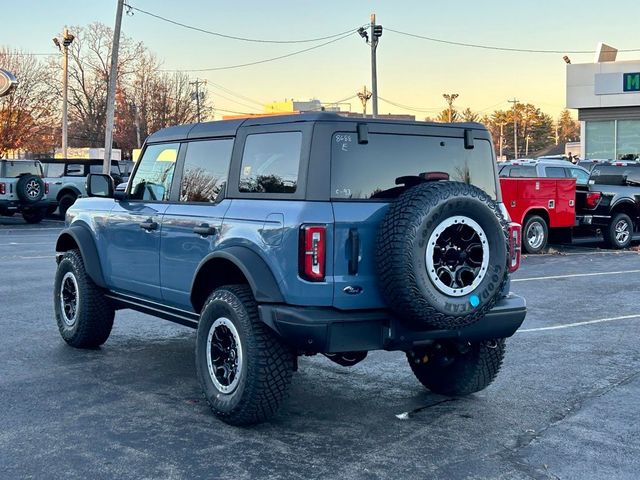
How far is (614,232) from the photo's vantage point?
60.8ft

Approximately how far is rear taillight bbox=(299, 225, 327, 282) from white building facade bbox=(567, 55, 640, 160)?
34994 mm

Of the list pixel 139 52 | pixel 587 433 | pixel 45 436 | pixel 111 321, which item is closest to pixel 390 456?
pixel 587 433

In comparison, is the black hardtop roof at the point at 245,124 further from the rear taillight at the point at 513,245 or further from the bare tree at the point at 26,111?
the bare tree at the point at 26,111

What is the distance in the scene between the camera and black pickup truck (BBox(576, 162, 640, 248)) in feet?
60.5

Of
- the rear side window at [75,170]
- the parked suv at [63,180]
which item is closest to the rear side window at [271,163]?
the parked suv at [63,180]

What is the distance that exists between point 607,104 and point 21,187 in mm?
26058

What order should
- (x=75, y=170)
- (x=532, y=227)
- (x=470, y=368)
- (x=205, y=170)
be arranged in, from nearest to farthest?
(x=470, y=368) < (x=205, y=170) < (x=532, y=227) < (x=75, y=170)

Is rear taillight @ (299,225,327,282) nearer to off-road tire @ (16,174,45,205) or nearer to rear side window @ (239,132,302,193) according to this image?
rear side window @ (239,132,302,193)

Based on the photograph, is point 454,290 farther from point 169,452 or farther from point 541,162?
point 541,162

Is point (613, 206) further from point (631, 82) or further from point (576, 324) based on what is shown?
point (631, 82)

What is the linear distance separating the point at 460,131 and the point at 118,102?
7337 centimetres

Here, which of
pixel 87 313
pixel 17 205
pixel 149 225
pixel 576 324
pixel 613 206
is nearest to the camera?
pixel 149 225

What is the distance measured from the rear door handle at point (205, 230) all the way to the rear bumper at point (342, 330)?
83cm

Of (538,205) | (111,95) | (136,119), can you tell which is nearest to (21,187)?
(111,95)
